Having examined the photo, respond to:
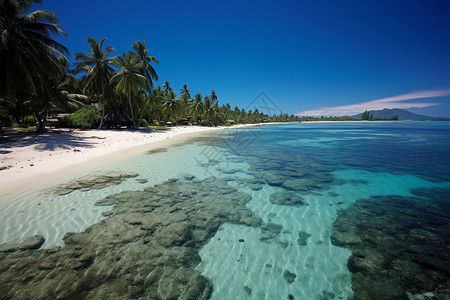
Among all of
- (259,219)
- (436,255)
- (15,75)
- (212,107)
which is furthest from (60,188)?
(212,107)

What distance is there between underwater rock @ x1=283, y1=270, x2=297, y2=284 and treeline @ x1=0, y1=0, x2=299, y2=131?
20.2 meters

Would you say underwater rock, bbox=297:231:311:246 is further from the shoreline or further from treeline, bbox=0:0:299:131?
treeline, bbox=0:0:299:131

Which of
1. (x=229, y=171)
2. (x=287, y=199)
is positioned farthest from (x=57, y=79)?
(x=287, y=199)

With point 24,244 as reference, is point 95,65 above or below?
above

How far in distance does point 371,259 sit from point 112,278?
16.4 ft

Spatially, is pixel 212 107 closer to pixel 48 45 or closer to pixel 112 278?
pixel 48 45

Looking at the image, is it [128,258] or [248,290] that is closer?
[248,290]

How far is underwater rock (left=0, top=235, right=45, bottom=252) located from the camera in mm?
3777

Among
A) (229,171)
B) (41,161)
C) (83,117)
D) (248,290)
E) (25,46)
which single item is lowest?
(229,171)

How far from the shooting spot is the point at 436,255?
379 cm

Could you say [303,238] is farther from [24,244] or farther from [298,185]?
[24,244]

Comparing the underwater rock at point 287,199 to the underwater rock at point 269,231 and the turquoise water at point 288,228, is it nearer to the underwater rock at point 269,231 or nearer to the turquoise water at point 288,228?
the turquoise water at point 288,228

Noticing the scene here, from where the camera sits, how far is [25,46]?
1399 centimetres

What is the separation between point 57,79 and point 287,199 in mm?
27075
